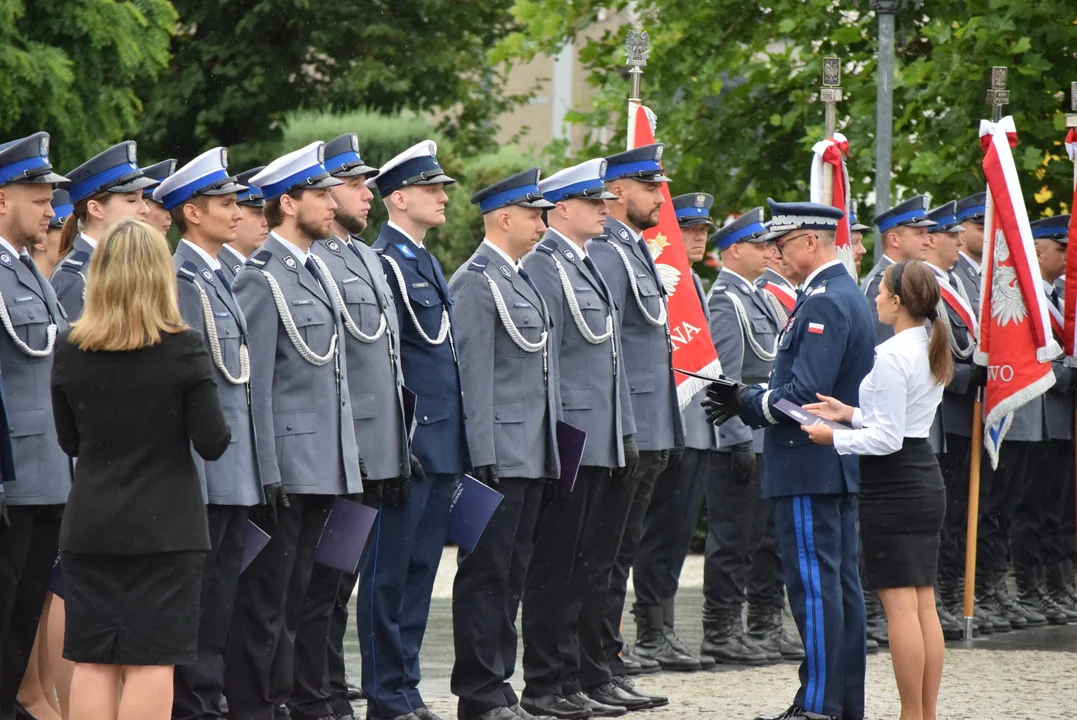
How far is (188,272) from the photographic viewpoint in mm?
6793

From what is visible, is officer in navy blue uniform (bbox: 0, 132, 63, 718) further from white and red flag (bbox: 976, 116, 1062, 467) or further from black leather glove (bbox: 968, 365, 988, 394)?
black leather glove (bbox: 968, 365, 988, 394)

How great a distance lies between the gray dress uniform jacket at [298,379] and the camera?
276 inches

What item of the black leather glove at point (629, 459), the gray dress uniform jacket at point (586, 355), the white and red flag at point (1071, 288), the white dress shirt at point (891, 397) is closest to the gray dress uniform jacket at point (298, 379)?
the gray dress uniform jacket at point (586, 355)

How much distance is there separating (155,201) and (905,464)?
3.16 meters

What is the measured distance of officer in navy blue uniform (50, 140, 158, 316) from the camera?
7.00m

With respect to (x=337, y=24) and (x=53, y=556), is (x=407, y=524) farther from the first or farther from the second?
(x=337, y=24)

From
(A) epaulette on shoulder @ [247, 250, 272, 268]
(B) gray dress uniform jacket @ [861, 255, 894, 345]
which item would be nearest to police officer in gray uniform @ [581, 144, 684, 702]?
(A) epaulette on shoulder @ [247, 250, 272, 268]

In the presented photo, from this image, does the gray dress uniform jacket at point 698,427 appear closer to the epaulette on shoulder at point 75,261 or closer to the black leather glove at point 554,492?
the black leather glove at point 554,492

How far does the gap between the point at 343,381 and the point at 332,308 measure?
0.94ft

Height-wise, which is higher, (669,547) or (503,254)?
(503,254)

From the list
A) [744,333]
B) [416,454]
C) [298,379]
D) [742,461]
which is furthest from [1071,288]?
[298,379]

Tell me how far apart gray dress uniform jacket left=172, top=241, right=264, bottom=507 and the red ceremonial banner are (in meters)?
3.36

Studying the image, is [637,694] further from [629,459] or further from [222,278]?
[222,278]

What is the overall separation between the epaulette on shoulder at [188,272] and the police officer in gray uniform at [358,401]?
0.69m
